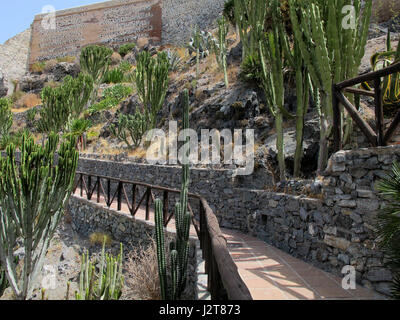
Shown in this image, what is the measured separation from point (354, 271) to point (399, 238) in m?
1.19

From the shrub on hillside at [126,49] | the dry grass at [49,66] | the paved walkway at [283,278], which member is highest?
the shrub on hillside at [126,49]

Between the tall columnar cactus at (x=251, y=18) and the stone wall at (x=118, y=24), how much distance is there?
15.6m

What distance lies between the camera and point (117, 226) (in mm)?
7516

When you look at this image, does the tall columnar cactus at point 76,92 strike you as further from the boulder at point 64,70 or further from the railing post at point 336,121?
the railing post at point 336,121

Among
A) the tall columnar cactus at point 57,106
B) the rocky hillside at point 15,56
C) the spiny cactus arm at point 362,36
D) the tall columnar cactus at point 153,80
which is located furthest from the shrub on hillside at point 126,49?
the spiny cactus arm at point 362,36

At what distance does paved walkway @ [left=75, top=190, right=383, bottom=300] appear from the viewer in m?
3.26

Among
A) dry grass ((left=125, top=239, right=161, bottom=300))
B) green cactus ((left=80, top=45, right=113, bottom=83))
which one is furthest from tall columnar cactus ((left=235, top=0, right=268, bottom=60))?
green cactus ((left=80, top=45, right=113, bottom=83))

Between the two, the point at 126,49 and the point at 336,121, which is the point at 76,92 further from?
the point at 126,49

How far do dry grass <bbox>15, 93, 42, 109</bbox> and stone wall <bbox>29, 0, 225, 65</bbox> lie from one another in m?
8.83

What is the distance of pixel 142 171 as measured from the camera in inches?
379

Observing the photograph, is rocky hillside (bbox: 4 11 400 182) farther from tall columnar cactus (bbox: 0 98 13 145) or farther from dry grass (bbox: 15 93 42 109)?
dry grass (bbox: 15 93 42 109)

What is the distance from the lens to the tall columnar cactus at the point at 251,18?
9.91 m

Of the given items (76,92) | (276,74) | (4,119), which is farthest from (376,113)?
(4,119)
